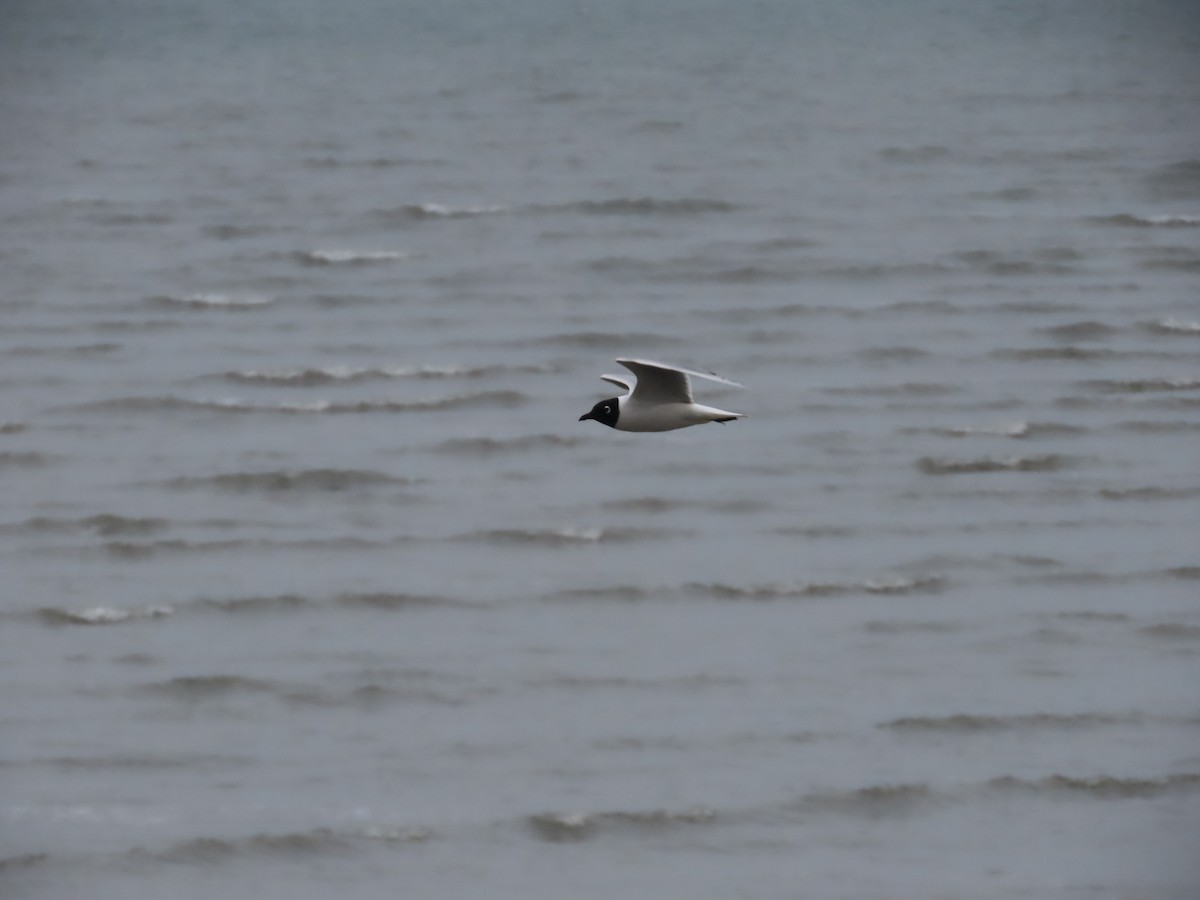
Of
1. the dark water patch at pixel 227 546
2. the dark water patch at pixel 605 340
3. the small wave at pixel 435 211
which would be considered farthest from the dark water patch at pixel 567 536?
the small wave at pixel 435 211

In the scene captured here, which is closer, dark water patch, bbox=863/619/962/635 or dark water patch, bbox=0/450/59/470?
dark water patch, bbox=863/619/962/635

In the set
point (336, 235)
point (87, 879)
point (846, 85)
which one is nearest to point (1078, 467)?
point (87, 879)

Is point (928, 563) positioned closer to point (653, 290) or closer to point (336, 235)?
point (653, 290)

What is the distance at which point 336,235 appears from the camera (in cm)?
4012

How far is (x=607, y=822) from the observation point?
18375 mm

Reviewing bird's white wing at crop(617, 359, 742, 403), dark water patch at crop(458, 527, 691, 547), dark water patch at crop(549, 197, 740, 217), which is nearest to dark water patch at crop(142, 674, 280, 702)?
dark water patch at crop(458, 527, 691, 547)

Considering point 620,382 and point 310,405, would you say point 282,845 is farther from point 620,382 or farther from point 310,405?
→ point 310,405

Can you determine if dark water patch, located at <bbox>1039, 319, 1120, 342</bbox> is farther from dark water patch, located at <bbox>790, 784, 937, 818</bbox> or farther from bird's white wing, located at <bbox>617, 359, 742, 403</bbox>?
bird's white wing, located at <bbox>617, 359, 742, 403</bbox>

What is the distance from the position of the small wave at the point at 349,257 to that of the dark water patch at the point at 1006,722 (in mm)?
19500

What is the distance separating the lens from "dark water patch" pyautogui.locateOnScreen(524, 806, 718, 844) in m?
18.2

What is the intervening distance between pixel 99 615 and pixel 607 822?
690 centimetres

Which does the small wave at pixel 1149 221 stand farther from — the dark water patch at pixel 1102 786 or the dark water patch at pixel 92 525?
the dark water patch at pixel 1102 786

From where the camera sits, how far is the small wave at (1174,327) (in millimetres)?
32312

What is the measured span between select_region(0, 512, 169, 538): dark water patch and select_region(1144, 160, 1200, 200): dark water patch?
904 inches
